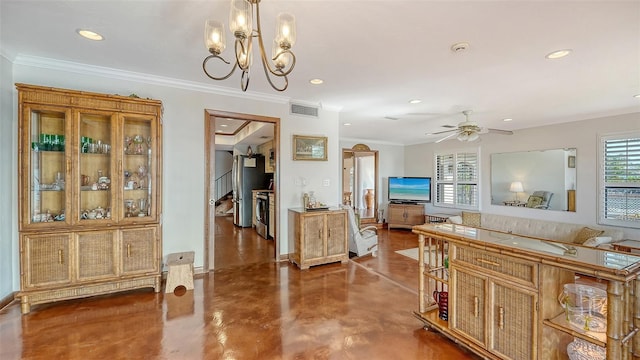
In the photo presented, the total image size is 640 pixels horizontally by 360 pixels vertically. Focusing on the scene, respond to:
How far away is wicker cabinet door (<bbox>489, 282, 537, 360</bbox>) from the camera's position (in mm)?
1640

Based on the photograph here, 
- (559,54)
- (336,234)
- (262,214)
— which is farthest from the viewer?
(262,214)

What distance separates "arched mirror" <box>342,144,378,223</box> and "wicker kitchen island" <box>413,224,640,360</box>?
5.84 m

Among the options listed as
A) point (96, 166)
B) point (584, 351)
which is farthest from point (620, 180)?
point (96, 166)

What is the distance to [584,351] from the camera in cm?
159

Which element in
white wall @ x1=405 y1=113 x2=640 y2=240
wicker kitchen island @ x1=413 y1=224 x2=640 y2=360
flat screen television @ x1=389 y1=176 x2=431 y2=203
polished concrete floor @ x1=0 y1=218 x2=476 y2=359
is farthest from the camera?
flat screen television @ x1=389 y1=176 x2=431 y2=203

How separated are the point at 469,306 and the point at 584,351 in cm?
61

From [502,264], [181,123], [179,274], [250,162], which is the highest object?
[181,123]

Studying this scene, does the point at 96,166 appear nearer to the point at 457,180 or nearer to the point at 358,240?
the point at 358,240

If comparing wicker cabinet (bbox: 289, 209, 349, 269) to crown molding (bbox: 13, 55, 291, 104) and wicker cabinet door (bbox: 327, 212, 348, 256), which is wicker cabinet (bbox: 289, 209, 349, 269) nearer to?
wicker cabinet door (bbox: 327, 212, 348, 256)

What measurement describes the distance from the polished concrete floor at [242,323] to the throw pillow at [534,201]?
13.2 feet

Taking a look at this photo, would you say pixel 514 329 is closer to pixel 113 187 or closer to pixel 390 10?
pixel 390 10

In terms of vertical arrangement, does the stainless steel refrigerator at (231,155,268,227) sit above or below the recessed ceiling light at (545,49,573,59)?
below

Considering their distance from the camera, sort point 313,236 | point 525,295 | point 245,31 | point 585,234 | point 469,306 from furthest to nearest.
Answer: point 585,234 < point 313,236 < point 469,306 < point 525,295 < point 245,31

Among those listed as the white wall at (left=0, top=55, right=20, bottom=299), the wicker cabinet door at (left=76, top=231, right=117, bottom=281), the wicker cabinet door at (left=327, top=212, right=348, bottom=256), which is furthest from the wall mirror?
the white wall at (left=0, top=55, right=20, bottom=299)
